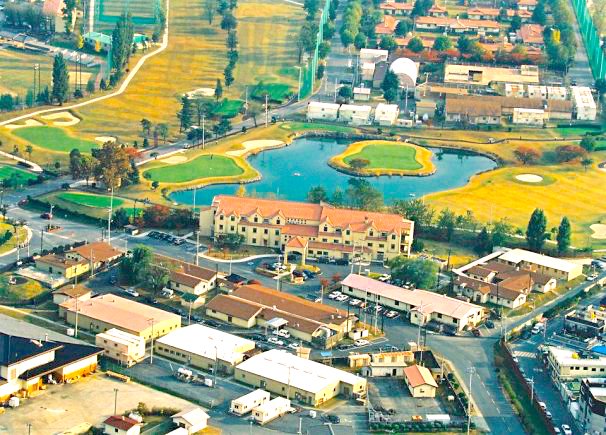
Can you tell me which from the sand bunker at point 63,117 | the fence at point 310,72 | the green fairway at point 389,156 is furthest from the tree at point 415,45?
the sand bunker at point 63,117

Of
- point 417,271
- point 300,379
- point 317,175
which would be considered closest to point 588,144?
point 317,175

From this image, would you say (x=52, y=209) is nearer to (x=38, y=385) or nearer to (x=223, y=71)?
(x=38, y=385)

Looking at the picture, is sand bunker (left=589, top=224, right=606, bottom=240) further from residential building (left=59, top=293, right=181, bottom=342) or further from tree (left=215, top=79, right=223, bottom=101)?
tree (left=215, top=79, right=223, bottom=101)

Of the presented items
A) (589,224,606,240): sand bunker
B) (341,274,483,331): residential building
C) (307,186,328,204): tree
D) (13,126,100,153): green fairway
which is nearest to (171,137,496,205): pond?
(307,186,328,204): tree

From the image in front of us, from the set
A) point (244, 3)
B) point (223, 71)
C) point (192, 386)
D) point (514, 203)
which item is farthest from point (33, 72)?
point (192, 386)

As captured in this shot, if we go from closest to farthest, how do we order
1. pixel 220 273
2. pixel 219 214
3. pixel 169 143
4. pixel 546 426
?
1. pixel 546 426
2. pixel 220 273
3. pixel 219 214
4. pixel 169 143

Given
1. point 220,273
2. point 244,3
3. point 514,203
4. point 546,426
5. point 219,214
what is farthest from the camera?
point 244,3
